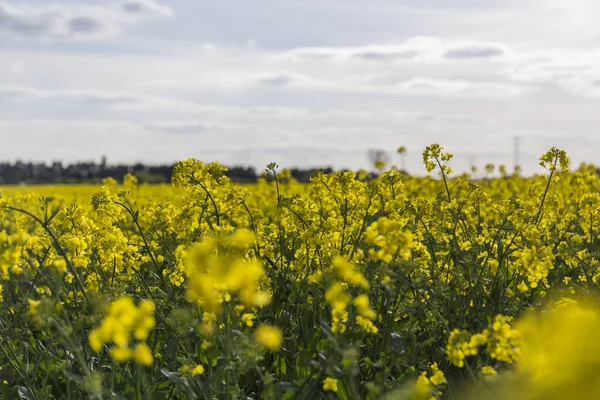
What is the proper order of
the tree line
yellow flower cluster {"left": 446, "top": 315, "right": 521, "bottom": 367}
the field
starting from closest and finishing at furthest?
the field → yellow flower cluster {"left": 446, "top": 315, "right": 521, "bottom": 367} → the tree line

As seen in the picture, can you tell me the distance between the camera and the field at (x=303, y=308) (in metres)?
2.53

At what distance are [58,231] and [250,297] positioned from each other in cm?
380

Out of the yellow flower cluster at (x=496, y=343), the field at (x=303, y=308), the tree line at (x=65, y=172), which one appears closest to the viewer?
the field at (x=303, y=308)

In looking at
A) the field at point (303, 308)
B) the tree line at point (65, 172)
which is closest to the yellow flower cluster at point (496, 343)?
the field at point (303, 308)

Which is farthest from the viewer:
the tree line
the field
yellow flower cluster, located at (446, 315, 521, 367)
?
the tree line

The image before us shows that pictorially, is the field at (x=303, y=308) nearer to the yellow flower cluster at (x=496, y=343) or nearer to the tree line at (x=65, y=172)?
the yellow flower cluster at (x=496, y=343)

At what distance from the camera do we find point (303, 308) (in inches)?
212

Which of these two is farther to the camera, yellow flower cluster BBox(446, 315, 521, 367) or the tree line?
the tree line

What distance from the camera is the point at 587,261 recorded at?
5336mm

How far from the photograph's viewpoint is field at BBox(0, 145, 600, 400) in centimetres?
253

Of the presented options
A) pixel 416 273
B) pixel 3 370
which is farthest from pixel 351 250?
pixel 3 370

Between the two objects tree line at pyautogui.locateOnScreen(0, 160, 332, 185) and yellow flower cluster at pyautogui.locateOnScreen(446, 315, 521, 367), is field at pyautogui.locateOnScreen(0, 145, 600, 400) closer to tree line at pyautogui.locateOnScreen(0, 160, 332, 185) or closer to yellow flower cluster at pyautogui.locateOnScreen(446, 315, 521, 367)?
yellow flower cluster at pyautogui.locateOnScreen(446, 315, 521, 367)

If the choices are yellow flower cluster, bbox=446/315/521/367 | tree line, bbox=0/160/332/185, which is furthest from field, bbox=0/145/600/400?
tree line, bbox=0/160/332/185

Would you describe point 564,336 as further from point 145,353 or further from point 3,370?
point 3,370
